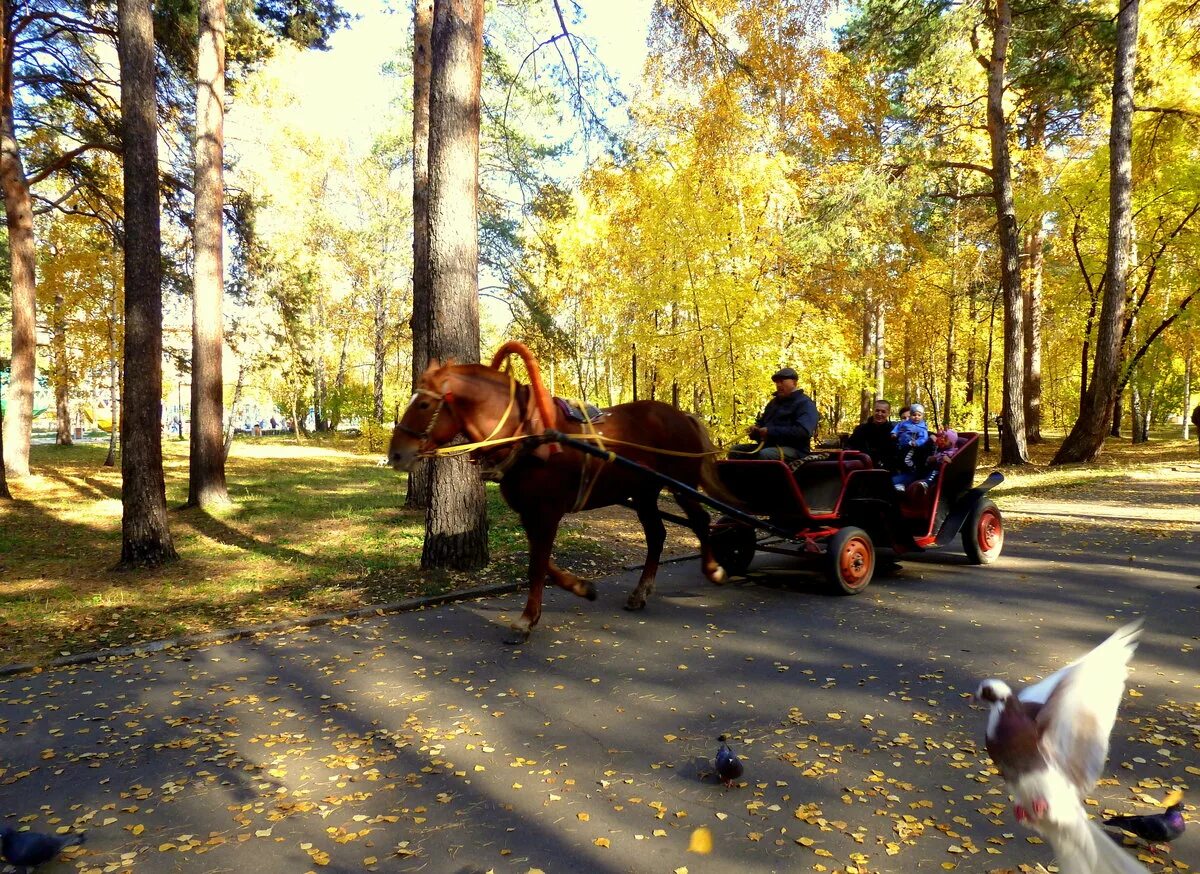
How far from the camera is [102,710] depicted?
439 centimetres

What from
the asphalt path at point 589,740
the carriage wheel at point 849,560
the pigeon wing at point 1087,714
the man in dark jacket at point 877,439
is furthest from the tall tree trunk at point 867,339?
the pigeon wing at point 1087,714

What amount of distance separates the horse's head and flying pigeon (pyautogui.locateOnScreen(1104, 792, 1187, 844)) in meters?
4.33

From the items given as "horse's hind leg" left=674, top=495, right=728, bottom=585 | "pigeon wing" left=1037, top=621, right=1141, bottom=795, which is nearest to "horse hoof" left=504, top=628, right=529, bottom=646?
"horse's hind leg" left=674, top=495, right=728, bottom=585

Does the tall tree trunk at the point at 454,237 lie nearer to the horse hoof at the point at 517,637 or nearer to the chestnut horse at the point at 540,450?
the chestnut horse at the point at 540,450

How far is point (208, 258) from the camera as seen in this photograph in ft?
39.4

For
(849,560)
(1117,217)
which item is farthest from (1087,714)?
(1117,217)

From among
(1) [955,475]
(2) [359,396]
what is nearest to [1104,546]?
(1) [955,475]

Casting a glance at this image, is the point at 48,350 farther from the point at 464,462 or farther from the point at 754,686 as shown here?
the point at 754,686

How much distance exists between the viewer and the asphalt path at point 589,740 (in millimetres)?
2961

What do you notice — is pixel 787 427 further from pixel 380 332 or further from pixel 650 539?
pixel 380 332

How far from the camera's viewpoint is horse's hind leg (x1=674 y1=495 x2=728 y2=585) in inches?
272

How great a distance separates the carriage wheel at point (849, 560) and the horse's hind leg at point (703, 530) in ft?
3.70

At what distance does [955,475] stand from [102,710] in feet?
26.2

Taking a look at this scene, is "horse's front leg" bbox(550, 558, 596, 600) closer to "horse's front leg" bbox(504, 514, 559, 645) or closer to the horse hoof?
"horse's front leg" bbox(504, 514, 559, 645)
